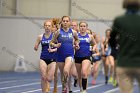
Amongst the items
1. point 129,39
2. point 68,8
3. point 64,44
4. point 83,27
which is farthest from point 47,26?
point 68,8

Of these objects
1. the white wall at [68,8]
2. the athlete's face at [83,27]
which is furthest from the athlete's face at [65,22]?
the white wall at [68,8]

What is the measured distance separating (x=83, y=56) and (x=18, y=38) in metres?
13.3

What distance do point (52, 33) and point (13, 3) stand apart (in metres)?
14.1

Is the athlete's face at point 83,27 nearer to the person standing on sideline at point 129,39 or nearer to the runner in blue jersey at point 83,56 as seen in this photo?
the runner in blue jersey at point 83,56

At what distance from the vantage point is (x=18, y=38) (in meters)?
26.7

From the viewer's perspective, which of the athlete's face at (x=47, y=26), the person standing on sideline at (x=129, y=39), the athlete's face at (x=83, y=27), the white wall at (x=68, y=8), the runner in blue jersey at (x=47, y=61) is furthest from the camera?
the white wall at (x=68, y=8)

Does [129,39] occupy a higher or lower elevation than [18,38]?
higher

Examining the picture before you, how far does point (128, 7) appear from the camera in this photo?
6.84 m

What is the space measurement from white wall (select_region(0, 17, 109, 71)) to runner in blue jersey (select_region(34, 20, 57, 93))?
1333cm

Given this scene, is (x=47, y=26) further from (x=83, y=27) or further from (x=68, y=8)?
(x=68, y=8)

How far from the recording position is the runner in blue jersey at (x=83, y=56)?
13.5 meters

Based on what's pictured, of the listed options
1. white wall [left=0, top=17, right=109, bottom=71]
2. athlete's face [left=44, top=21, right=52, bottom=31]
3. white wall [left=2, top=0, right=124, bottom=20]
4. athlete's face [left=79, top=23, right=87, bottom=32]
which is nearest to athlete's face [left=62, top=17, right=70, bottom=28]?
athlete's face [left=44, top=21, right=52, bottom=31]

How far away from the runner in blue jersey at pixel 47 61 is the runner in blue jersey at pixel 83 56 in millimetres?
970

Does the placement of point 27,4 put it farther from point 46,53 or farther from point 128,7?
point 128,7
